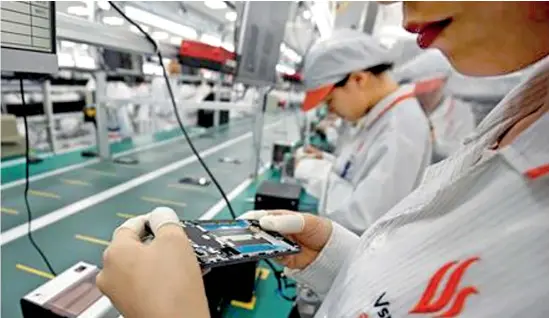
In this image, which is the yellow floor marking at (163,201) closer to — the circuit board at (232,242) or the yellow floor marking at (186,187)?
the yellow floor marking at (186,187)

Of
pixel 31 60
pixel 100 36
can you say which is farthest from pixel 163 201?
pixel 31 60

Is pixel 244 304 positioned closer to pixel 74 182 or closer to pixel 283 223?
pixel 283 223

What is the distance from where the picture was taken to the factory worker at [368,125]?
1.22 m

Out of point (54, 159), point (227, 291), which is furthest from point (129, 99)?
point (227, 291)

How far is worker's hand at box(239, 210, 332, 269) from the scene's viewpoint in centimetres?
67

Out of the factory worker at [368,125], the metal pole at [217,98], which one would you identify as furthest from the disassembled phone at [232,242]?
the metal pole at [217,98]

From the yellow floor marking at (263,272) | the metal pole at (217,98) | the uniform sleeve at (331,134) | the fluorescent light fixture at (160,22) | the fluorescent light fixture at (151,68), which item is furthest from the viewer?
the metal pole at (217,98)

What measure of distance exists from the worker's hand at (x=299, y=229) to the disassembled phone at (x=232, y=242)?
0.07 ft

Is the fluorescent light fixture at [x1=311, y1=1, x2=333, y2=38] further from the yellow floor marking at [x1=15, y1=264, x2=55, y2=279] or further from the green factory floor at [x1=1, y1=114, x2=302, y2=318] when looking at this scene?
the yellow floor marking at [x1=15, y1=264, x2=55, y2=279]

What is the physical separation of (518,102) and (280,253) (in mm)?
437

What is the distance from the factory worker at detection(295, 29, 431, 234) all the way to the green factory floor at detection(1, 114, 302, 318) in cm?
52

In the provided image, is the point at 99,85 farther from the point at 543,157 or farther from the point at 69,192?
the point at 543,157

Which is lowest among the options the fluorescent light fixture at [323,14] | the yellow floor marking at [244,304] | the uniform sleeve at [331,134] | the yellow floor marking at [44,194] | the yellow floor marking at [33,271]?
the yellow floor marking at [244,304]

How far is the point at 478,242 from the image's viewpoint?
15.6 inches
